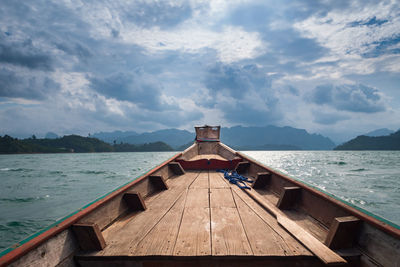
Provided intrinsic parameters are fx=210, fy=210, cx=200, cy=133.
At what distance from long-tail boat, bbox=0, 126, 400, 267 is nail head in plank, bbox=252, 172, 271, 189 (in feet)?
2.80

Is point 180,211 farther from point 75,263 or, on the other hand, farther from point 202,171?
point 202,171

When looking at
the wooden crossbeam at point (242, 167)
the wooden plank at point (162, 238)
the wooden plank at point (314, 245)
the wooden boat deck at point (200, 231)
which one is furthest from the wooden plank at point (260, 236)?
the wooden crossbeam at point (242, 167)

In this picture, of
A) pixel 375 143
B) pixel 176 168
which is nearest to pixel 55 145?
pixel 176 168

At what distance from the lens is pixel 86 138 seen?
147 m

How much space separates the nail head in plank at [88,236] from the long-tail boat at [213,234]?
1 centimetres

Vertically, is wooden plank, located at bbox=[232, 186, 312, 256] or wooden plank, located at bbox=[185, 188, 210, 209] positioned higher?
wooden plank, located at bbox=[185, 188, 210, 209]

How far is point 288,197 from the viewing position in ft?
13.1

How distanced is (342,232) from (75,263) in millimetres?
3161

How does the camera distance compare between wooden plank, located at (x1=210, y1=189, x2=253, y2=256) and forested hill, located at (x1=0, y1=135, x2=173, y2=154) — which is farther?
forested hill, located at (x1=0, y1=135, x2=173, y2=154)

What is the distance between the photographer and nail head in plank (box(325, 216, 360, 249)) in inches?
98.0

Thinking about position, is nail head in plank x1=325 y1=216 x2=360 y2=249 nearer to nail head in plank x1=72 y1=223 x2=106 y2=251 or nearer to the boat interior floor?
the boat interior floor

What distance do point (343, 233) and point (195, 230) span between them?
1.84 meters

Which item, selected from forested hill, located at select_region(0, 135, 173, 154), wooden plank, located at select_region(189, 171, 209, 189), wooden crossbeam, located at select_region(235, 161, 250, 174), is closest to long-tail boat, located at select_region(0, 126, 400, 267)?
wooden plank, located at select_region(189, 171, 209, 189)

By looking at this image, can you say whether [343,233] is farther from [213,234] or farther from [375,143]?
[375,143]
